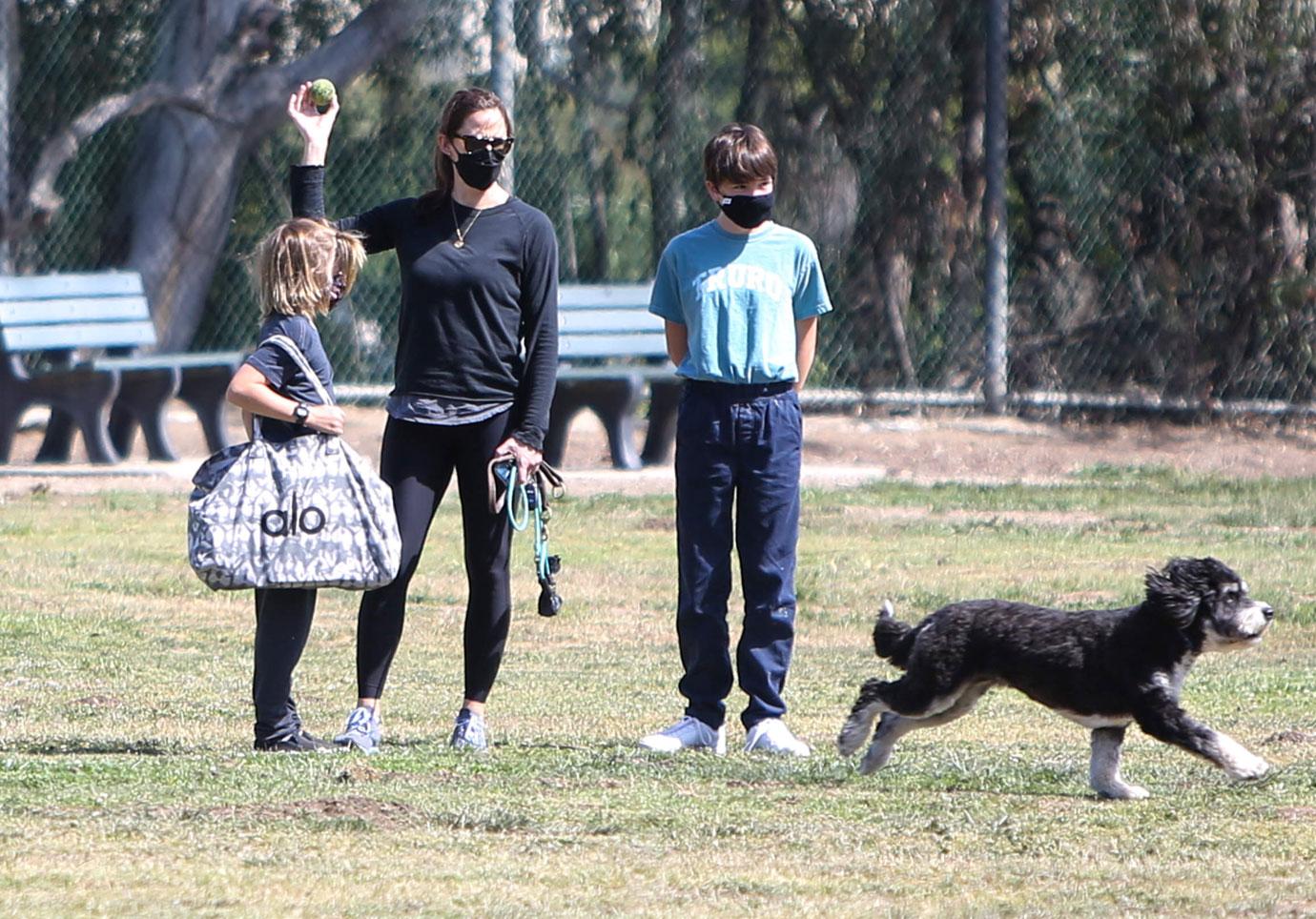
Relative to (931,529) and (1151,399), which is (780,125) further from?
(931,529)

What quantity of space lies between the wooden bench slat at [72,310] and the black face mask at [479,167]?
747cm

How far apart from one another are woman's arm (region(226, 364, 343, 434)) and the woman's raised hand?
71 centimetres

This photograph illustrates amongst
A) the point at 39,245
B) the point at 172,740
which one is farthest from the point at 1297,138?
the point at 172,740

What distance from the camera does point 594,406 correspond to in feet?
44.2

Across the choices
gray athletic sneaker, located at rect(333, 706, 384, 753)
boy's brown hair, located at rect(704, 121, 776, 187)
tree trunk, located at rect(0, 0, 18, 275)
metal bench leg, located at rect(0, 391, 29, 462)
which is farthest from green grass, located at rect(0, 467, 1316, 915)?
Answer: tree trunk, located at rect(0, 0, 18, 275)

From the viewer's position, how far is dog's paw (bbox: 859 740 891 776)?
5938 millimetres

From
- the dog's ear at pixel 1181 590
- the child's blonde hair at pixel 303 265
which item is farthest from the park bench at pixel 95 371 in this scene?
the dog's ear at pixel 1181 590

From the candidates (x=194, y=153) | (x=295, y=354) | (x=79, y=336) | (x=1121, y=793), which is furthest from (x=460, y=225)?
(x=194, y=153)

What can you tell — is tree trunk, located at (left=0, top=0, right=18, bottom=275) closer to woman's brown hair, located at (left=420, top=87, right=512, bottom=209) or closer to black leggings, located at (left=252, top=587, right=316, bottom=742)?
woman's brown hair, located at (left=420, top=87, right=512, bottom=209)

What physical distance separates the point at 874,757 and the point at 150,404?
27.5 feet

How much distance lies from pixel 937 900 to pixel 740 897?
0.41 meters

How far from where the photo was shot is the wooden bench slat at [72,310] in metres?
13.1

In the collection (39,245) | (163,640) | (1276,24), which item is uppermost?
(1276,24)

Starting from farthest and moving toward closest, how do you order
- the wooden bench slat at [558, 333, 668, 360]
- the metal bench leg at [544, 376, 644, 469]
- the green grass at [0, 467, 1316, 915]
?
the wooden bench slat at [558, 333, 668, 360] → the metal bench leg at [544, 376, 644, 469] → the green grass at [0, 467, 1316, 915]
